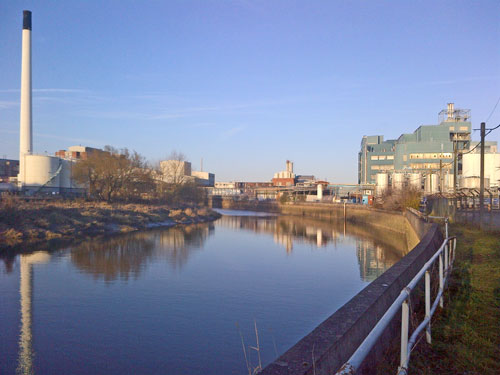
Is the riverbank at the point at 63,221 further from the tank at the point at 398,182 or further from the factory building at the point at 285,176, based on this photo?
the factory building at the point at 285,176

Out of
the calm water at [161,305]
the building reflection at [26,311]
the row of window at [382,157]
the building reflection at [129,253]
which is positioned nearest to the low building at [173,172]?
the building reflection at [129,253]

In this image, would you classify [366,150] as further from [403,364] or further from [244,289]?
[403,364]

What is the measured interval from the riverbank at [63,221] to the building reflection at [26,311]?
13.3 feet

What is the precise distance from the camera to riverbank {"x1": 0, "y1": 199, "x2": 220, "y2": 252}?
1041 inches

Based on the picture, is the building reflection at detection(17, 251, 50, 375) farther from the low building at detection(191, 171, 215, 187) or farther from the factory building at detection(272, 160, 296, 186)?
the factory building at detection(272, 160, 296, 186)

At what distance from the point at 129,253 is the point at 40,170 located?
43.6m

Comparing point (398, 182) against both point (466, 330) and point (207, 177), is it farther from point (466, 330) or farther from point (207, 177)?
point (207, 177)

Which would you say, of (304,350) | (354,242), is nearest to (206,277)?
(304,350)

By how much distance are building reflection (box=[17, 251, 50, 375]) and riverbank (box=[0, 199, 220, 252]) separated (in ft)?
13.3

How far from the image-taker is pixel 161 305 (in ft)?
42.3

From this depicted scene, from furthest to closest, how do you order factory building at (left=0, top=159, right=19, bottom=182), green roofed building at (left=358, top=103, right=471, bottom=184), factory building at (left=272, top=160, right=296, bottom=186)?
factory building at (left=272, top=160, right=296, bottom=186) < factory building at (left=0, top=159, right=19, bottom=182) < green roofed building at (left=358, top=103, right=471, bottom=184)

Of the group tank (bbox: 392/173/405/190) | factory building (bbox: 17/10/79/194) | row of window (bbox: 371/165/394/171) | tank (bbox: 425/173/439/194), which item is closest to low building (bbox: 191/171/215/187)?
row of window (bbox: 371/165/394/171)

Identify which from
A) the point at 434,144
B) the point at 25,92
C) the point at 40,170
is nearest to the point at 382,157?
the point at 434,144

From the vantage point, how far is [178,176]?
60344 mm
